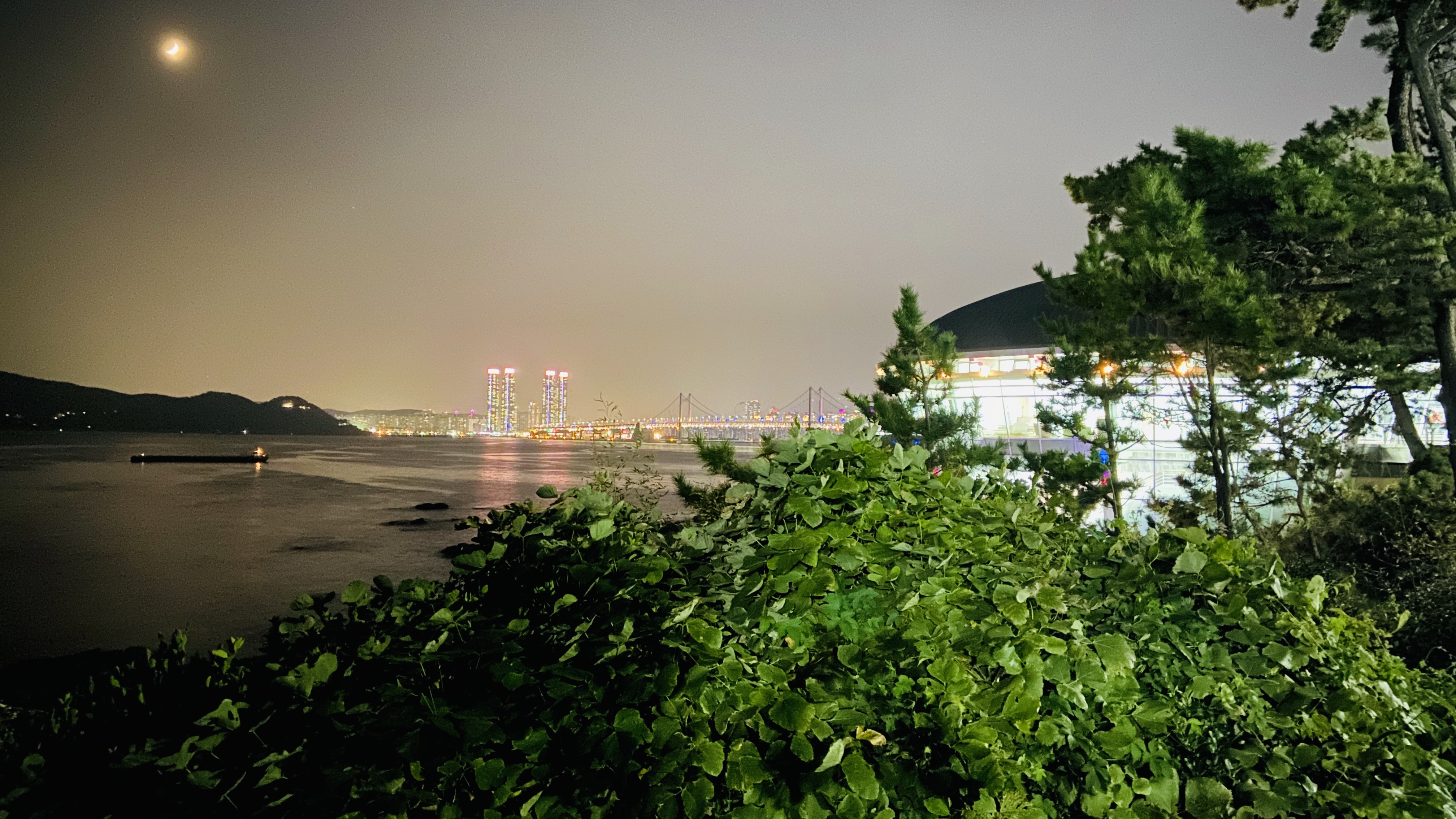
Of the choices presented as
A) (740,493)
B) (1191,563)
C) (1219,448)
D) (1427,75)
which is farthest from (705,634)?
(1427,75)

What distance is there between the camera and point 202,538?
33781 mm

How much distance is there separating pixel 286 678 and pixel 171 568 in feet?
108

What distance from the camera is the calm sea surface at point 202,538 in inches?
788

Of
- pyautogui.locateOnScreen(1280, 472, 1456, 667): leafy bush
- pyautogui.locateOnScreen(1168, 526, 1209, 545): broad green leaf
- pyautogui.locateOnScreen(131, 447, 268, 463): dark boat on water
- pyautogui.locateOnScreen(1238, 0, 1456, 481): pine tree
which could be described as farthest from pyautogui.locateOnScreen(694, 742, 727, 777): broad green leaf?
pyautogui.locateOnScreen(131, 447, 268, 463): dark boat on water

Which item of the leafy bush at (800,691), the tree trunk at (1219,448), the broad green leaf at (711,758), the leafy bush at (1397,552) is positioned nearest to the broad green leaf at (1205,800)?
the leafy bush at (800,691)

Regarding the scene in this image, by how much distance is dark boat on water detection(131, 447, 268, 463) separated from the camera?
85.1m

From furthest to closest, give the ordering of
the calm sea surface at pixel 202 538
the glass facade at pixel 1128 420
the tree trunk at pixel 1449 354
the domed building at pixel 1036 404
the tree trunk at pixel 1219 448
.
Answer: the calm sea surface at pixel 202 538, the domed building at pixel 1036 404, the glass facade at pixel 1128 420, the tree trunk at pixel 1219 448, the tree trunk at pixel 1449 354

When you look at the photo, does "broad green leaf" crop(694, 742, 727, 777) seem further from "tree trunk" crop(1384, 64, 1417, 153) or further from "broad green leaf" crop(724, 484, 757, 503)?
"tree trunk" crop(1384, 64, 1417, 153)

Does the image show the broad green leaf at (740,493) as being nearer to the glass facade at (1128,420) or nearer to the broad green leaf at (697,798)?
the broad green leaf at (697,798)

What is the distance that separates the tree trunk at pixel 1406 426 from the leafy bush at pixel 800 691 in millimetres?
15956

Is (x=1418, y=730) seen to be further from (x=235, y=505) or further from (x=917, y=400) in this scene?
(x=235, y=505)

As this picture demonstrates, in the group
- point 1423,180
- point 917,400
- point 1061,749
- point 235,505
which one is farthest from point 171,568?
point 1423,180

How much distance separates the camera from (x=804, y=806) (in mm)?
1217

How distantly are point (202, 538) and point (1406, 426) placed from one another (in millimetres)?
42089
